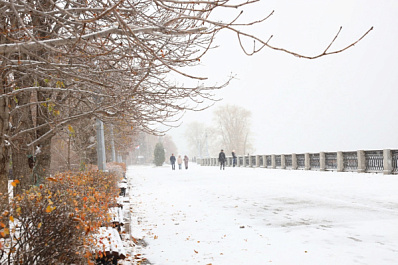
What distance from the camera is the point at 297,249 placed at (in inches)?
218

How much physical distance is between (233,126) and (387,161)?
203ft

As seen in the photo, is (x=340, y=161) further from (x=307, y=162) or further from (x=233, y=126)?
(x=233, y=126)

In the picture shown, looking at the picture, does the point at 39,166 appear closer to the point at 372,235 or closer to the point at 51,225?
the point at 51,225

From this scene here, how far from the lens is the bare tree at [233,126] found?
78062 mm

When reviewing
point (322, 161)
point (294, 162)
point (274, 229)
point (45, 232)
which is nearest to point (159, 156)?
point (294, 162)

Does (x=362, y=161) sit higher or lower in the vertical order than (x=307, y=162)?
higher

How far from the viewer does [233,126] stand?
258 ft

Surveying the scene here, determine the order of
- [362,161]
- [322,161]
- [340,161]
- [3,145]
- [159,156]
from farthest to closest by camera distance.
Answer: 1. [159,156]
2. [322,161]
3. [340,161]
4. [362,161]
5. [3,145]

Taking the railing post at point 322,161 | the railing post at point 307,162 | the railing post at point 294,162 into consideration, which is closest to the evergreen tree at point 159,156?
the railing post at point 294,162

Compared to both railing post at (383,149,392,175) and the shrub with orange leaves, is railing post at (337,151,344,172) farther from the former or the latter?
the shrub with orange leaves

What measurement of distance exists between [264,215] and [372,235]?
2892 millimetres

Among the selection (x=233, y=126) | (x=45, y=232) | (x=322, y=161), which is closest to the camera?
(x=45, y=232)

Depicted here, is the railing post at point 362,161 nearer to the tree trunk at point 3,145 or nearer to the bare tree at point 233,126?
the tree trunk at point 3,145

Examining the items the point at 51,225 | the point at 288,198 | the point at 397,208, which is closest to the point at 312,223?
the point at 397,208
